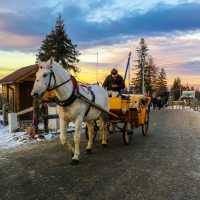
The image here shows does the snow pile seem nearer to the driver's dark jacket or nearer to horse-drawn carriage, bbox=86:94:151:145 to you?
horse-drawn carriage, bbox=86:94:151:145

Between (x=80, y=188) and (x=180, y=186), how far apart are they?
5.66 feet

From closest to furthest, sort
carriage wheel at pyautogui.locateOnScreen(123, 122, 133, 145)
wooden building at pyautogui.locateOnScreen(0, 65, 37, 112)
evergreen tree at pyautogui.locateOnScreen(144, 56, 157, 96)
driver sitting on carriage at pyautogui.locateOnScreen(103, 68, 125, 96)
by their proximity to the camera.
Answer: carriage wheel at pyautogui.locateOnScreen(123, 122, 133, 145) < driver sitting on carriage at pyautogui.locateOnScreen(103, 68, 125, 96) < wooden building at pyautogui.locateOnScreen(0, 65, 37, 112) < evergreen tree at pyautogui.locateOnScreen(144, 56, 157, 96)

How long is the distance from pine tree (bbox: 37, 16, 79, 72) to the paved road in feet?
110

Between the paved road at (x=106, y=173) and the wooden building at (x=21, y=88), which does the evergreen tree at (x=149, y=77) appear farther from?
the paved road at (x=106, y=173)

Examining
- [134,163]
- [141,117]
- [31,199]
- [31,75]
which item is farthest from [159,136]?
[31,75]

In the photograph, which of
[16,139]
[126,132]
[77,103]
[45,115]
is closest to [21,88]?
[45,115]

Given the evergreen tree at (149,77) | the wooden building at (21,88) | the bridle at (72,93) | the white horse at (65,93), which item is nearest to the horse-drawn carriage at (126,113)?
the white horse at (65,93)

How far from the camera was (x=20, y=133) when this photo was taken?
13.4 m

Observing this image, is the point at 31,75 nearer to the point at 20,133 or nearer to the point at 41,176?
the point at 20,133

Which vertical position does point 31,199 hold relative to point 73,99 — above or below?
below

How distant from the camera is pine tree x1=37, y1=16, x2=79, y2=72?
142 ft

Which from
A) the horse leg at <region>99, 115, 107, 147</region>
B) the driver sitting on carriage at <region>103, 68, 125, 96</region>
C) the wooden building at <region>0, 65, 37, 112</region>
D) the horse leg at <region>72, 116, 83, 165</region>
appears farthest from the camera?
the wooden building at <region>0, 65, 37, 112</region>

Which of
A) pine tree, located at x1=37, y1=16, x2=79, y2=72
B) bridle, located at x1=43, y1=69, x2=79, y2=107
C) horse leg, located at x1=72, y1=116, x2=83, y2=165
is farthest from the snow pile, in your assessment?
pine tree, located at x1=37, y1=16, x2=79, y2=72

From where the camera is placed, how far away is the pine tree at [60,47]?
43.2 metres
